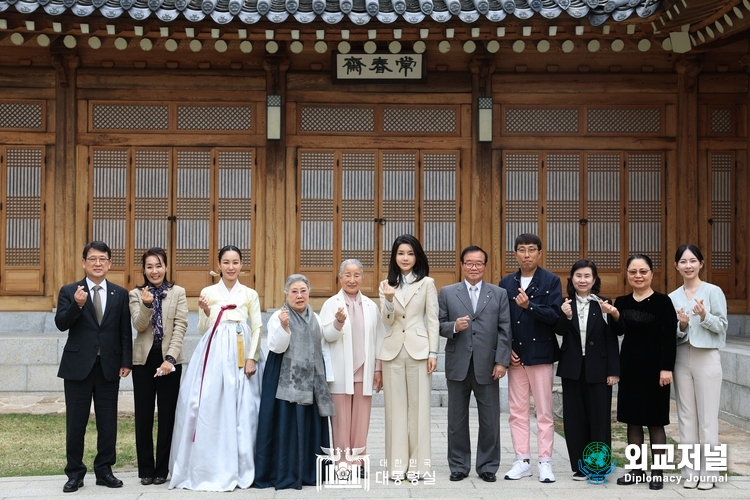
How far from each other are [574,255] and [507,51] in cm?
283

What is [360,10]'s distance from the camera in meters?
9.84

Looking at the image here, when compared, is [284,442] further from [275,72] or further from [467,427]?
[275,72]

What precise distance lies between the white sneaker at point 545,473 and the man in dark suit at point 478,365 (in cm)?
33

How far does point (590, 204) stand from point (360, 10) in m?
4.06

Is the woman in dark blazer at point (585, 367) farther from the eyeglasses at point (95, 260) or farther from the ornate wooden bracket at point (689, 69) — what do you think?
the ornate wooden bracket at point (689, 69)

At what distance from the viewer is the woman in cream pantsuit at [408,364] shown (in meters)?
6.46

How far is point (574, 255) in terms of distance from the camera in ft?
38.0

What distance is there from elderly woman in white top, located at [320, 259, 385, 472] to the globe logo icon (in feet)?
5.27

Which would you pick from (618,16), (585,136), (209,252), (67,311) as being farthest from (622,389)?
(209,252)

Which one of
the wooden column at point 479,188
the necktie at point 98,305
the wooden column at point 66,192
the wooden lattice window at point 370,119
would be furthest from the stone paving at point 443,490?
the wooden lattice window at point 370,119

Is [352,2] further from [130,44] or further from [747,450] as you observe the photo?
[747,450]

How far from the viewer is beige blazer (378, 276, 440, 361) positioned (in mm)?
A: 6484

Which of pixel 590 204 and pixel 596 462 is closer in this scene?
pixel 596 462

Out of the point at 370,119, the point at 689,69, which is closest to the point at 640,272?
the point at 370,119
